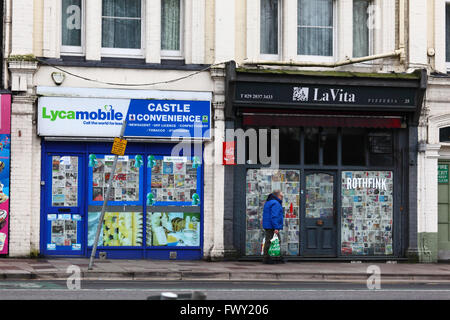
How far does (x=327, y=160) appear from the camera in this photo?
76.1ft

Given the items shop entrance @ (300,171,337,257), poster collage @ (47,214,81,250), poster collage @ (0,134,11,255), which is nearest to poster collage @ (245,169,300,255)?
shop entrance @ (300,171,337,257)

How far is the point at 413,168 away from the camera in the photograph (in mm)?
23453

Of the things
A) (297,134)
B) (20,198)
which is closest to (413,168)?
(297,134)

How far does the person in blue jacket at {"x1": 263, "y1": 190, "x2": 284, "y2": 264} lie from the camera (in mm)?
21469

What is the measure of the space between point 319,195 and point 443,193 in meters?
3.67

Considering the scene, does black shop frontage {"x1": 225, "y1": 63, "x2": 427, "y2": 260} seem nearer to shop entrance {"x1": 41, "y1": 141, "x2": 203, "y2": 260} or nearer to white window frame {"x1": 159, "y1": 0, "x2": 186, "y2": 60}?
shop entrance {"x1": 41, "y1": 141, "x2": 203, "y2": 260}

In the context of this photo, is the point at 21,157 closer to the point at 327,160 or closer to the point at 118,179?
the point at 118,179

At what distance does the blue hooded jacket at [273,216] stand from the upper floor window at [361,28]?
5156mm

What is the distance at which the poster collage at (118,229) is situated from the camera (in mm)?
21938

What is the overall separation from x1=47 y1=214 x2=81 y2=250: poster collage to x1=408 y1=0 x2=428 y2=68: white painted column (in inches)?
386

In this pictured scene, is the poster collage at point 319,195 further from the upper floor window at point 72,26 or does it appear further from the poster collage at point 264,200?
the upper floor window at point 72,26

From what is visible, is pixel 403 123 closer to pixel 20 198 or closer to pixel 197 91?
pixel 197 91

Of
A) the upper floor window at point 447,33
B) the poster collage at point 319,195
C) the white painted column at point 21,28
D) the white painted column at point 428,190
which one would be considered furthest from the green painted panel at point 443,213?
the white painted column at point 21,28

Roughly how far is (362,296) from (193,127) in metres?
8.54
